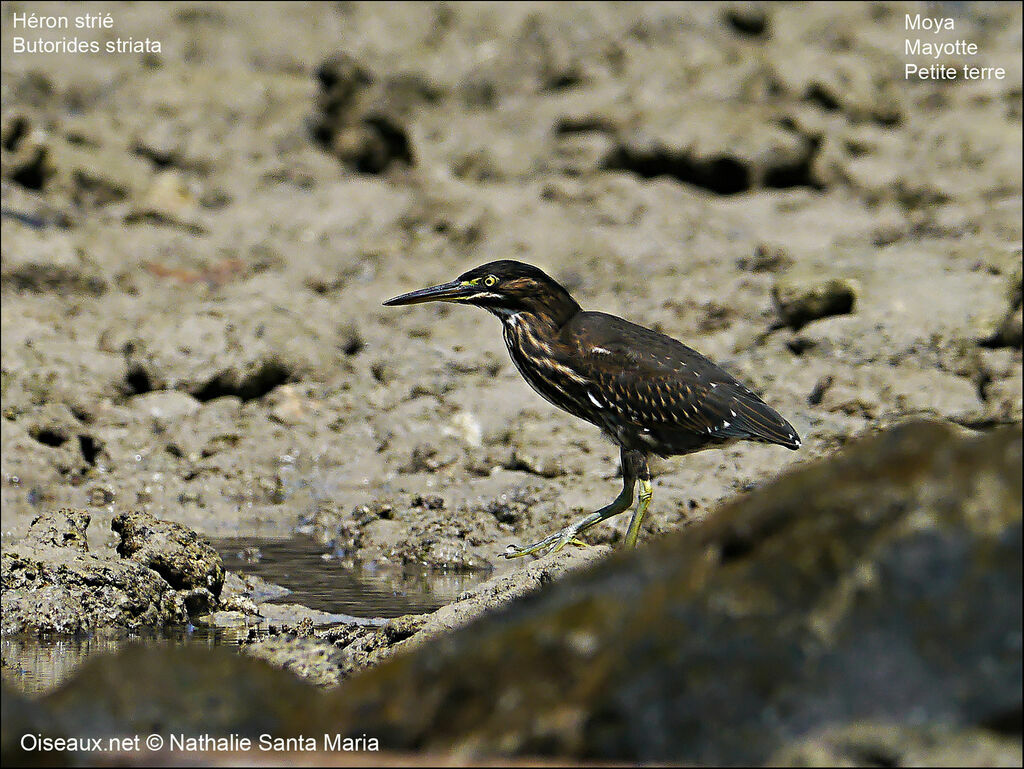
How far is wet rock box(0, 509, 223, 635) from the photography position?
5.05m

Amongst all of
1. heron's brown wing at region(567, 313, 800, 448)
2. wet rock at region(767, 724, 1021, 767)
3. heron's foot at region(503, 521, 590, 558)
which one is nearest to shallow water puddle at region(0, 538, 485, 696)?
heron's foot at region(503, 521, 590, 558)

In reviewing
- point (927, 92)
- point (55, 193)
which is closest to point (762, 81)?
point (927, 92)

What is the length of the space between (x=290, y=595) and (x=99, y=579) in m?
0.92

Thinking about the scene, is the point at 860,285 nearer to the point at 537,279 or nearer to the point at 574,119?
the point at 537,279

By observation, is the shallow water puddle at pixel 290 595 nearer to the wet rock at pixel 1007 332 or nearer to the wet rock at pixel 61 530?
the wet rock at pixel 61 530

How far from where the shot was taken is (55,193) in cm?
→ 1098

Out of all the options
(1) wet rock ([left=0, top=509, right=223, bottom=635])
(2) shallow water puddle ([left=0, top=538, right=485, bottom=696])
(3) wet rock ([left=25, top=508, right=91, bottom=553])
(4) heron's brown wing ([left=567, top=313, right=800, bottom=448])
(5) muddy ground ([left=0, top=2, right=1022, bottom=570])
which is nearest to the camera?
(2) shallow water puddle ([left=0, top=538, right=485, bottom=696])

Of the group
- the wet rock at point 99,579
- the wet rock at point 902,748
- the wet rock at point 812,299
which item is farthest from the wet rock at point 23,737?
the wet rock at point 812,299

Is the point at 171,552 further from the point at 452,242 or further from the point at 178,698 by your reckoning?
the point at 452,242

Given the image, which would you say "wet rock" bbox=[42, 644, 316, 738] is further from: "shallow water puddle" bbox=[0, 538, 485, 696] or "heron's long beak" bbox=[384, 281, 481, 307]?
"heron's long beak" bbox=[384, 281, 481, 307]

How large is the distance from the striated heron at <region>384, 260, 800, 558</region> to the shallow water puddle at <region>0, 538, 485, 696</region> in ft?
1.79

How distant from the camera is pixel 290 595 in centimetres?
578

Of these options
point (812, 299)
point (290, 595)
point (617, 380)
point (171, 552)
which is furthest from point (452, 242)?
point (171, 552)

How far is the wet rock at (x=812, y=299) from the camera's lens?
28.2ft
